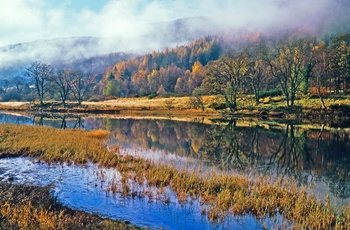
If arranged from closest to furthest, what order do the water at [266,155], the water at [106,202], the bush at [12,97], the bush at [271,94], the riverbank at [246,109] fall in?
the water at [106,202], the water at [266,155], the riverbank at [246,109], the bush at [271,94], the bush at [12,97]

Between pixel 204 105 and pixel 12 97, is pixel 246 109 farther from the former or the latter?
pixel 12 97

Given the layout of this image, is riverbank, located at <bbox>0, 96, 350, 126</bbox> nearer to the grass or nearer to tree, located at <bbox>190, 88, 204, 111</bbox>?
tree, located at <bbox>190, 88, 204, 111</bbox>

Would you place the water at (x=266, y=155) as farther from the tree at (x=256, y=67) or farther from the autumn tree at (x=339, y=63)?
the autumn tree at (x=339, y=63)

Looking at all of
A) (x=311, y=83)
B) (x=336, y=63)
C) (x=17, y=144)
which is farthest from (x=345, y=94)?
(x=17, y=144)

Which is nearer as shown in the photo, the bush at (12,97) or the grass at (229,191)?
the grass at (229,191)

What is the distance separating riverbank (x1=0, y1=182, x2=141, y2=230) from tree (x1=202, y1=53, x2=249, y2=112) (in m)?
77.4

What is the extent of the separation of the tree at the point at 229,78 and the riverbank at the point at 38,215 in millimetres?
77374

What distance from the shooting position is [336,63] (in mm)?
86125

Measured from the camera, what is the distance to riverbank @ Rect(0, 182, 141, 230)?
10.8m

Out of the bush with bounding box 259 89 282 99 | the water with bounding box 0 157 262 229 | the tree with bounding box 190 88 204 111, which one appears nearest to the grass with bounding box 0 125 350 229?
the water with bounding box 0 157 262 229

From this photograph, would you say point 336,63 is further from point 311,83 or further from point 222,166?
point 222,166

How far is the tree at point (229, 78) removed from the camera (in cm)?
8928

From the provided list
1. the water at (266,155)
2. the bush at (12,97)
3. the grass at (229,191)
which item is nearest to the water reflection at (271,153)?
the water at (266,155)

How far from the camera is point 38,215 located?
11.5 m
